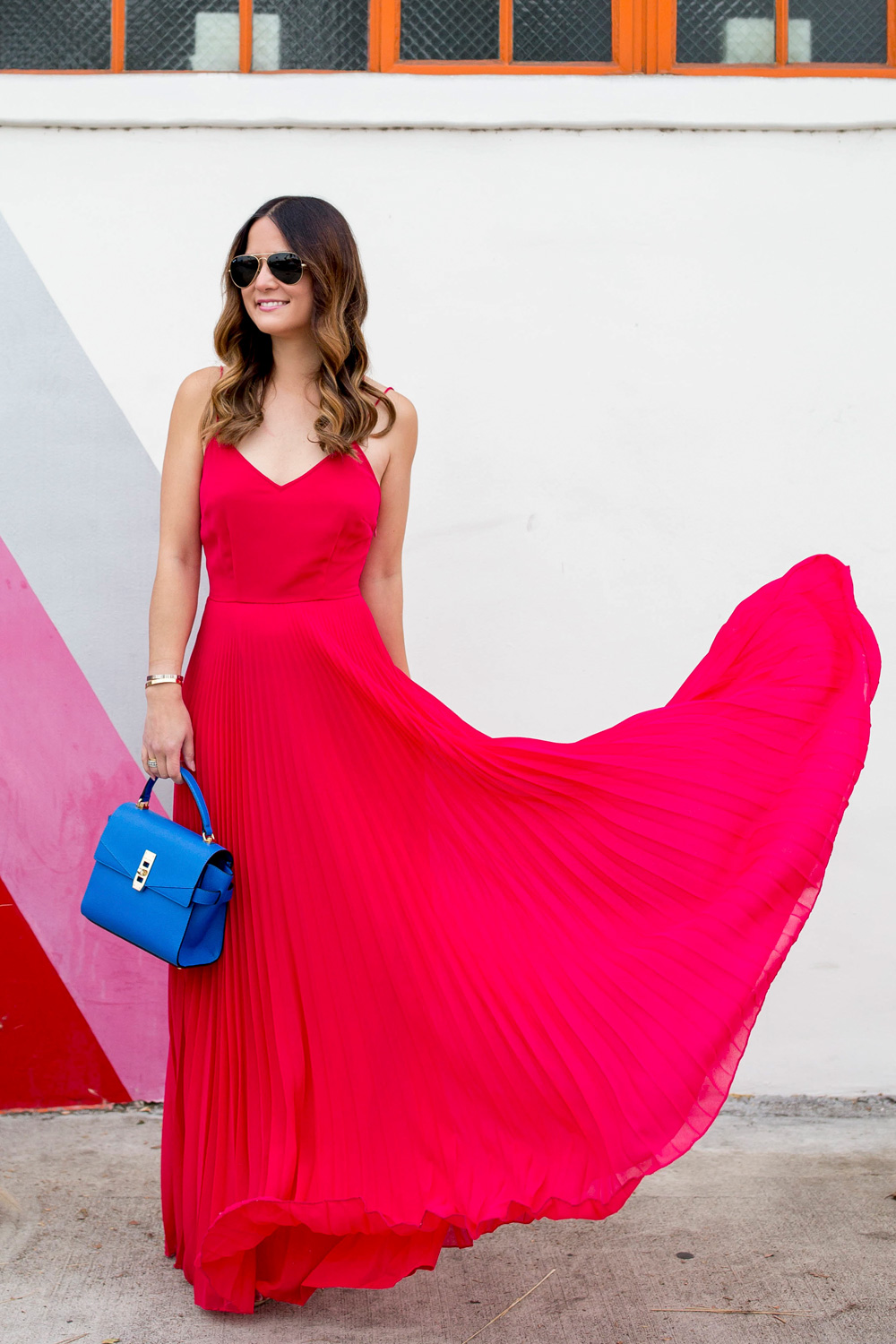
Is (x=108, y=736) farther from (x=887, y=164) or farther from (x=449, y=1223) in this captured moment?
(x=887, y=164)

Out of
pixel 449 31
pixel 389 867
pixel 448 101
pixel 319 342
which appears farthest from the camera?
pixel 449 31

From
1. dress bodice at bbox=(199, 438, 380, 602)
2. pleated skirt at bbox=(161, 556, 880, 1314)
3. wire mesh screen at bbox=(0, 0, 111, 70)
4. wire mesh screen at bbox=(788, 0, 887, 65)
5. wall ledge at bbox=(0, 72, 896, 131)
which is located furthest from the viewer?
wire mesh screen at bbox=(788, 0, 887, 65)

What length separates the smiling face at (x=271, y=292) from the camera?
2.28m

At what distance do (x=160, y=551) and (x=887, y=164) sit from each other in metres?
2.23

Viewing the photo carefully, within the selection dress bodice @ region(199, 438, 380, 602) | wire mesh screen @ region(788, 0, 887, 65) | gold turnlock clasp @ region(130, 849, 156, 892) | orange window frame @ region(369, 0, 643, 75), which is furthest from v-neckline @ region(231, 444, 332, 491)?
wire mesh screen @ region(788, 0, 887, 65)

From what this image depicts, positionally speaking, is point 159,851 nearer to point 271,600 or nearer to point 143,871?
point 143,871

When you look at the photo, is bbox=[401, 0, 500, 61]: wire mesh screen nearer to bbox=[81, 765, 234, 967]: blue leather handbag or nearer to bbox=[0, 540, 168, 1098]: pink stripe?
bbox=[0, 540, 168, 1098]: pink stripe

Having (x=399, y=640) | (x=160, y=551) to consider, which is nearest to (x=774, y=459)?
(x=399, y=640)

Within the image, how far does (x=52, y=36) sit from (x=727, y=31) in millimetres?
1821

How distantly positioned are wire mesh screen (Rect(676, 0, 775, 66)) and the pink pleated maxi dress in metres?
1.72

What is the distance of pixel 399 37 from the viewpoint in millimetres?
3207

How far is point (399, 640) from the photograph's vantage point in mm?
2590

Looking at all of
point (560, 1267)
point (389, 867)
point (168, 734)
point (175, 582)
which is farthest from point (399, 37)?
point (560, 1267)

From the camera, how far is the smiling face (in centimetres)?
228
